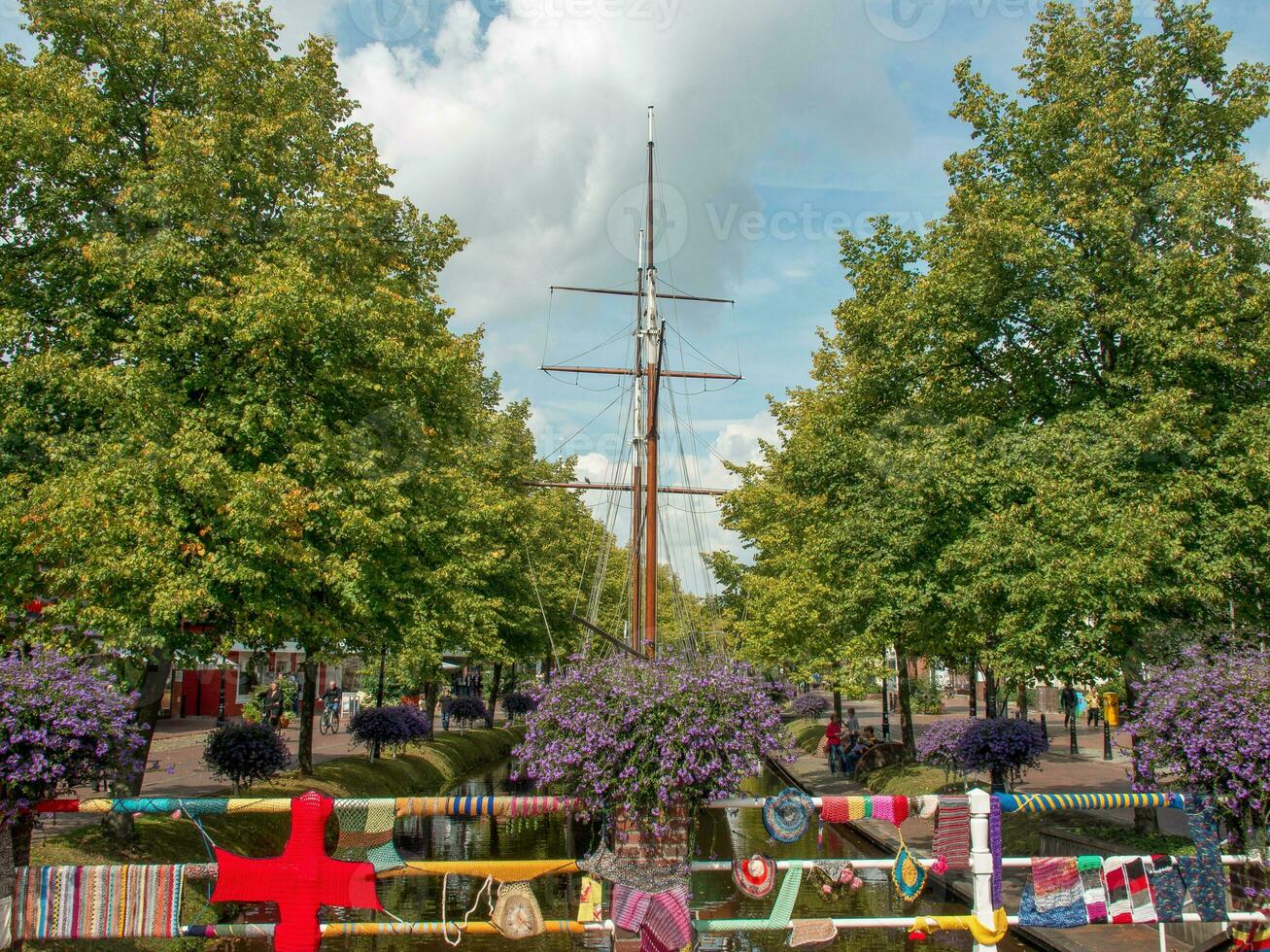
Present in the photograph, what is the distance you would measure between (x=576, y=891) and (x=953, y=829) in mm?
8530

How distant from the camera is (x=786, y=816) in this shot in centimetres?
762

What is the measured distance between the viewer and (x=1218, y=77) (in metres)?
17.6

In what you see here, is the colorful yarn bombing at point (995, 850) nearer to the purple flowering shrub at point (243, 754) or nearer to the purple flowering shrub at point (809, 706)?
the purple flowering shrub at point (243, 754)

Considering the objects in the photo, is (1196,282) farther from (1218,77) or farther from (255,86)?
(255,86)

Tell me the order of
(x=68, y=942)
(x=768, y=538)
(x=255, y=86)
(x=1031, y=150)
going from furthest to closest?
(x=768, y=538) → (x=1031, y=150) → (x=255, y=86) → (x=68, y=942)

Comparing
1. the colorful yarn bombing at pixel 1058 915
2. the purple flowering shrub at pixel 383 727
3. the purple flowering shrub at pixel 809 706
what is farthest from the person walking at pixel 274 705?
the colorful yarn bombing at pixel 1058 915

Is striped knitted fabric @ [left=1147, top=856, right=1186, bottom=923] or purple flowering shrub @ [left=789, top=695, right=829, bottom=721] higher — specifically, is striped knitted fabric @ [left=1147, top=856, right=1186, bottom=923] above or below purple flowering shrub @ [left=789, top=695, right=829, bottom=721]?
above

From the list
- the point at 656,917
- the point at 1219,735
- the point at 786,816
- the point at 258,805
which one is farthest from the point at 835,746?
the point at 258,805

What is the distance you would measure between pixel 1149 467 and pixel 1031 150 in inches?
256

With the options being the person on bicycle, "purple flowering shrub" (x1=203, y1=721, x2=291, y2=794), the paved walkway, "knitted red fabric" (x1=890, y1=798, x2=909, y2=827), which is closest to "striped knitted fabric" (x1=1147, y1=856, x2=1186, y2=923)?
"knitted red fabric" (x1=890, y1=798, x2=909, y2=827)

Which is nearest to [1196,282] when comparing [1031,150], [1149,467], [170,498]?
[1149,467]

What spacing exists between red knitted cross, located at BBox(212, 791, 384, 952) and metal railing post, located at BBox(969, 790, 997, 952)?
14.5ft

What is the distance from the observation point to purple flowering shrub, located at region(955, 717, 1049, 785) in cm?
1811

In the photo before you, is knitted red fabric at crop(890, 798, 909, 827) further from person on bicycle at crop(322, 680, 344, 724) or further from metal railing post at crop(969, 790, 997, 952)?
person on bicycle at crop(322, 680, 344, 724)
